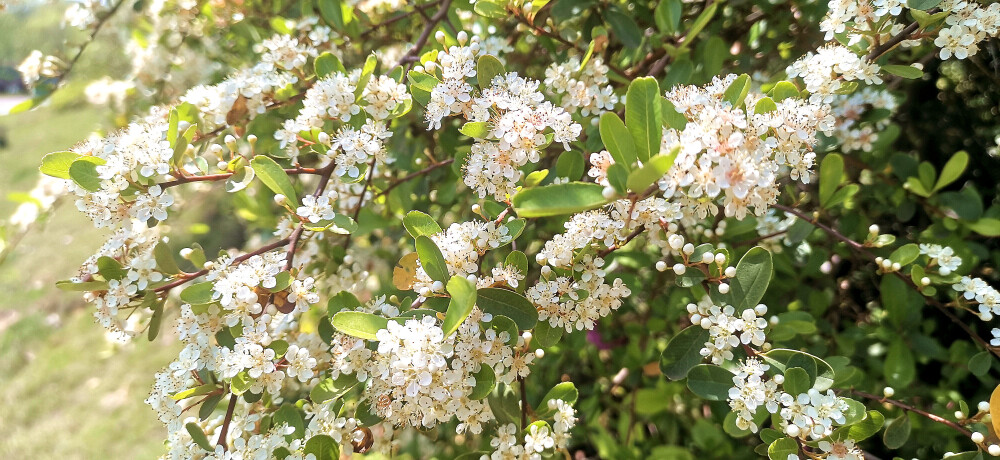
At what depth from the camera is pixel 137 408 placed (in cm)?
357

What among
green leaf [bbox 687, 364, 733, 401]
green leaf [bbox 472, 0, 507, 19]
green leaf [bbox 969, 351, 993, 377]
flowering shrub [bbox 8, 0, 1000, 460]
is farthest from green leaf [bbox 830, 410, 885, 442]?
green leaf [bbox 472, 0, 507, 19]

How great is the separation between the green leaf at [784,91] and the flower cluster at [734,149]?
0.05 feet

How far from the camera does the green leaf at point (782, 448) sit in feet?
2.87

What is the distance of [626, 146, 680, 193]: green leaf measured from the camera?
0.69m

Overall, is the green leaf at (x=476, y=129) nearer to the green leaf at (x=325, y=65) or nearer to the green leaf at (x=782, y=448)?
the green leaf at (x=325, y=65)

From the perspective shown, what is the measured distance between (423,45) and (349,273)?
22.4 inches

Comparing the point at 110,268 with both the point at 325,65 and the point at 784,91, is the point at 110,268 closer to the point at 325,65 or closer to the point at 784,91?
the point at 325,65

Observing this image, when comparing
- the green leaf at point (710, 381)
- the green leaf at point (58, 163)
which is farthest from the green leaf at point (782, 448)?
the green leaf at point (58, 163)

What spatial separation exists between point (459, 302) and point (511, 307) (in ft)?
0.53

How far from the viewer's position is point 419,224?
998 mm

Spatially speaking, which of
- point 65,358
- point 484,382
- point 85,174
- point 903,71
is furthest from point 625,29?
point 65,358

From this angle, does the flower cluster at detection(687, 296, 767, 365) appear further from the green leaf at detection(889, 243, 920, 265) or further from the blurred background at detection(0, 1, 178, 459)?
the blurred background at detection(0, 1, 178, 459)

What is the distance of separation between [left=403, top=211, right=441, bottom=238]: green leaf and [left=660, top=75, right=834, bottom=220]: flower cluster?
0.40 metres

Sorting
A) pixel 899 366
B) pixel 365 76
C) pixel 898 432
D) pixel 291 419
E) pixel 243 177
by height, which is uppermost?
pixel 365 76
